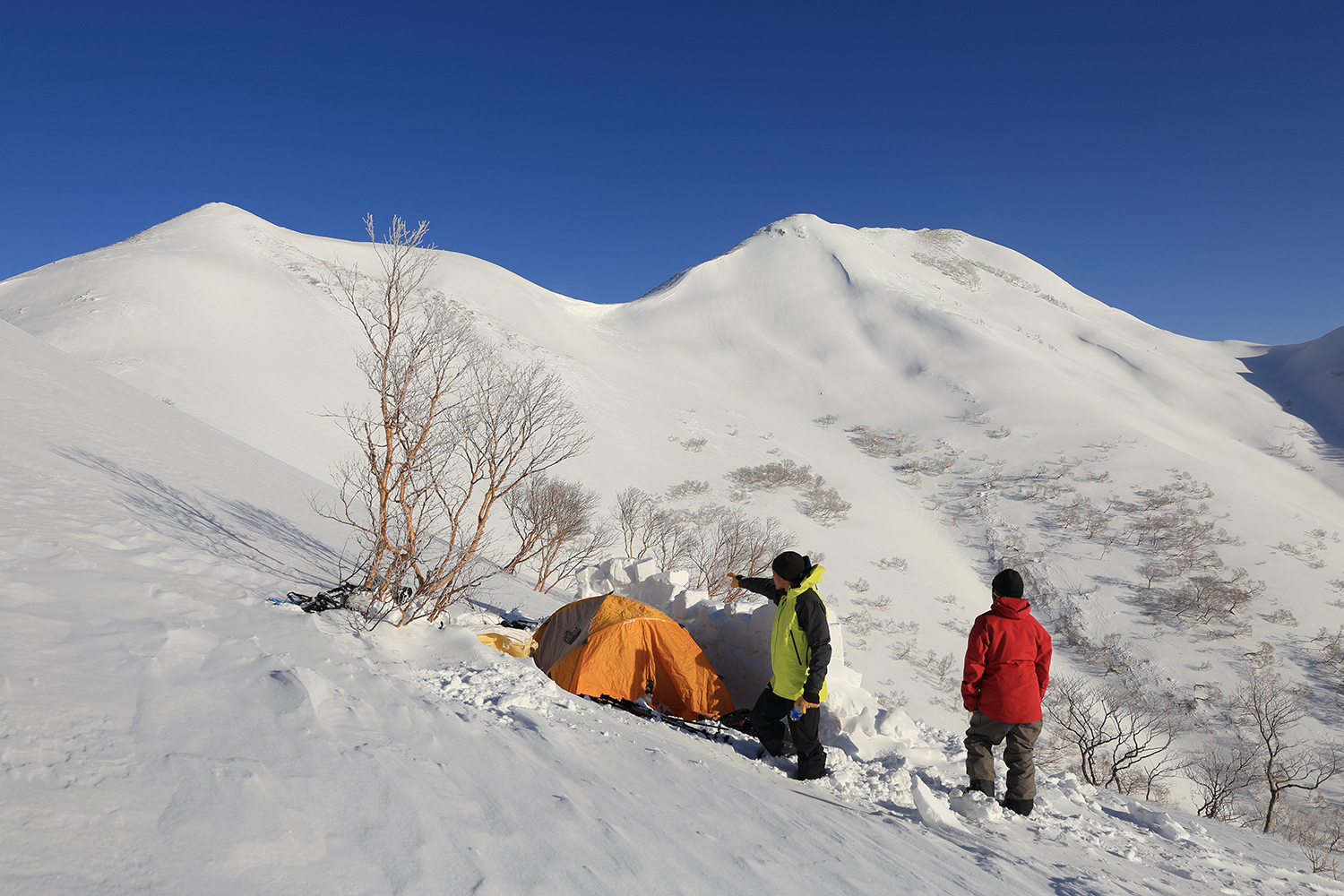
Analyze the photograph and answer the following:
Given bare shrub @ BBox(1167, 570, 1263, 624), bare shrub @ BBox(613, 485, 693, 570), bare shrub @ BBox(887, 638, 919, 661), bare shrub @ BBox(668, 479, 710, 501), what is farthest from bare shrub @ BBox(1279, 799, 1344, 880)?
bare shrub @ BBox(668, 479, 710, 501)

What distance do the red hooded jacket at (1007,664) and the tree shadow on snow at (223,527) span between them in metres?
5.67

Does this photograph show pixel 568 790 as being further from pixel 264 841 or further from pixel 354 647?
pixel 354 647

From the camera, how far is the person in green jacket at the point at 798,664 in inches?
162

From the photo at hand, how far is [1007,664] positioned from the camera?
4082mm

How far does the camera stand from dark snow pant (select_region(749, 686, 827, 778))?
4.16 metres

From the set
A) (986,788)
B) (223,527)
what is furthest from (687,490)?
(986,788)

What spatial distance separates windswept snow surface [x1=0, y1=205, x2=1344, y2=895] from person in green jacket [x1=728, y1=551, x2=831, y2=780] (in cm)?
26

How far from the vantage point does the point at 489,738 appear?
10.8 feet

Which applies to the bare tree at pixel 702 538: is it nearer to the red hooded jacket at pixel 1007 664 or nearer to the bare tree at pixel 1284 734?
the red hooded jacket at pixel 1007 664

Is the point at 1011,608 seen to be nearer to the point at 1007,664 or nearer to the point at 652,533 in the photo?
the point at 1007,664

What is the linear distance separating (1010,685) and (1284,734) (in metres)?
14.4

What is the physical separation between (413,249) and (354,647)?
3445mm

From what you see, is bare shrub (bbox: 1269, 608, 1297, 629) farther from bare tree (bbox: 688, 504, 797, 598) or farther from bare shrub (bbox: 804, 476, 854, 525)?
bare tree (bbox: 688, 504, 797, 598)

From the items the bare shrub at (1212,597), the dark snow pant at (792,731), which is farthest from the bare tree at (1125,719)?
the dark snow pant at (792,731)
